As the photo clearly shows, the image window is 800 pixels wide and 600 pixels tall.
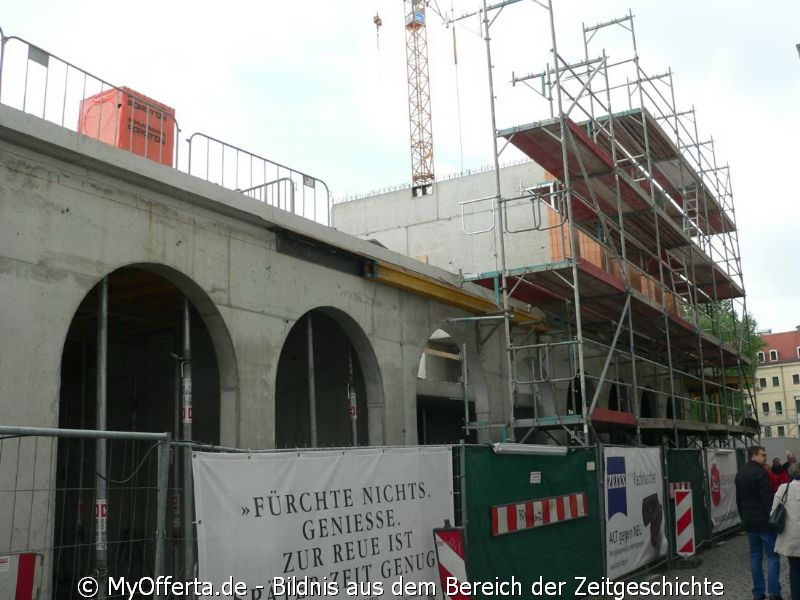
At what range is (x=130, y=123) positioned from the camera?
35.0 ft

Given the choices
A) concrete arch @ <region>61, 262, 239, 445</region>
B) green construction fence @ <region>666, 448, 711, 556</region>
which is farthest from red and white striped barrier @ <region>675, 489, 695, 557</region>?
concrete arch @ <region>61, 262, 239, 445</region>

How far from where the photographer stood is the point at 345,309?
1312 cm

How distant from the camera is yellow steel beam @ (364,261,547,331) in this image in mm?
13797

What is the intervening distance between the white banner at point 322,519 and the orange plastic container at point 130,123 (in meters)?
5.64

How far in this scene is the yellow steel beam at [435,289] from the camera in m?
13.8

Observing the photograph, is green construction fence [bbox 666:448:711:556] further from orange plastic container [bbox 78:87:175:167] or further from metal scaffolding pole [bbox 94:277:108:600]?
orange plastic container [bbox 78:87:175:167]

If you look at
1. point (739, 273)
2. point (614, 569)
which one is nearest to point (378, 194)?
point (739, 273)

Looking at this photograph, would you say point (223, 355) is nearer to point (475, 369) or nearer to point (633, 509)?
point (633, 509)

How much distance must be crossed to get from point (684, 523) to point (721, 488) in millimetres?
3935

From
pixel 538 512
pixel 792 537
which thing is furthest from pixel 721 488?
pixel 538 512

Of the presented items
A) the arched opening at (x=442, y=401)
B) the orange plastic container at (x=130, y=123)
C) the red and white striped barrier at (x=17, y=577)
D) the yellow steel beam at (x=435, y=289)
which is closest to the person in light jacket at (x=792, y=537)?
the yellow steel beam at (x=435, y=289)

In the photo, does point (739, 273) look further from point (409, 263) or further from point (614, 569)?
point (614, 569)

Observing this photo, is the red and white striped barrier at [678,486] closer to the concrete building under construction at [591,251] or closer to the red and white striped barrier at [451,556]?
the concrete building under construction at [591,251]

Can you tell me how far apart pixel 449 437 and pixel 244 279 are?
12230 millimetres
